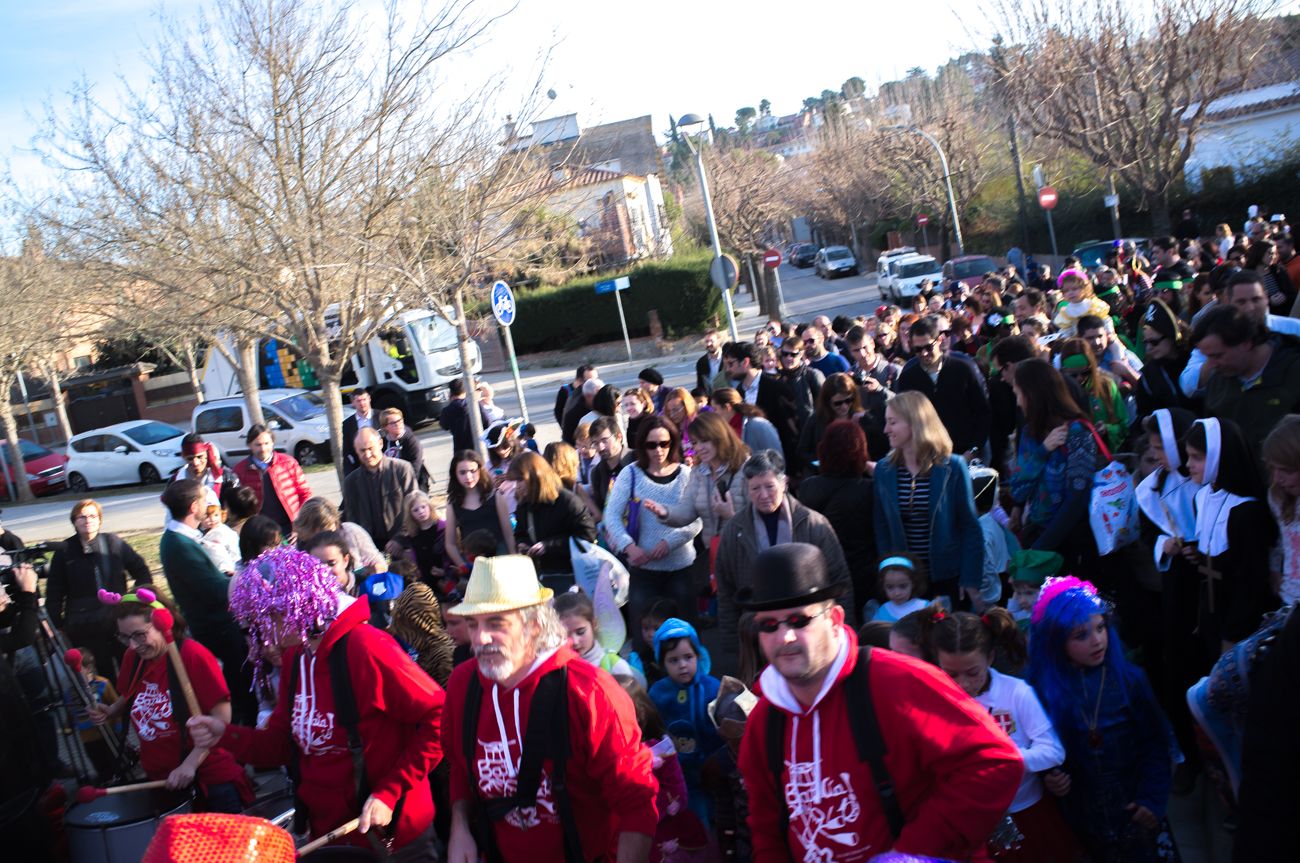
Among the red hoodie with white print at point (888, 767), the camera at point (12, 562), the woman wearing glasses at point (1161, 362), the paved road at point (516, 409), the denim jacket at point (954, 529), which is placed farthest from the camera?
the paved road at point (516, 409)

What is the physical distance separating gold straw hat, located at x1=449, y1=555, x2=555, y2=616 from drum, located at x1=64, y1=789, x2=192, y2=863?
6.86 ft

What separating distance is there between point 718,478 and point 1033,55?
26.2 meters

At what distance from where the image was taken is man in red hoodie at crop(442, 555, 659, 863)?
3334 millimetres

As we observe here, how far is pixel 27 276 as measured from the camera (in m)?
26.6

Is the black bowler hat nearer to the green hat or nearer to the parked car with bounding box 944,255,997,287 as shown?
the green hat

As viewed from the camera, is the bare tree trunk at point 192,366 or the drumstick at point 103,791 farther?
the bare tree trunk at point 192,366

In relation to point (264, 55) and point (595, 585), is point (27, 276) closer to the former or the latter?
point (264, 55)

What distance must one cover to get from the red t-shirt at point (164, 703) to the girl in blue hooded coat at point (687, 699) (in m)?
1.95

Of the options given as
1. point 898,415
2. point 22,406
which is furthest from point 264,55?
point 22,406

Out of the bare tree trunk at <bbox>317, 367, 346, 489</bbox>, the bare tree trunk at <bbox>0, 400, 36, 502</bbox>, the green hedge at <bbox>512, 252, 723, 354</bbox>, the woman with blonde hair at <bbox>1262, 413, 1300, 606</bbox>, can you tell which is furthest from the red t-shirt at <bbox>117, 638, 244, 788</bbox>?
the green hedge at <bbox>512, 252, 723, 354</bbox>

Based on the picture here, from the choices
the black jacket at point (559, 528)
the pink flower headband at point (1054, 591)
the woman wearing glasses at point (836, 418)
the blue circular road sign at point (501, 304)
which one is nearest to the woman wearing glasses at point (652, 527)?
the black jacket at point (559, 528)

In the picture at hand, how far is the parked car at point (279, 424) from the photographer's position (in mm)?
25281

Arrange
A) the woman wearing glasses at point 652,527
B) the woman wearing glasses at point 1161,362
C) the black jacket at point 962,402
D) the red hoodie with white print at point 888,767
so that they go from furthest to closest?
the black jacket at point 962,402 → the woman wearing glasses at point 1161,362 → the woman wearing glasses at point 652,527 → the red hoodie with white print at point 888,767

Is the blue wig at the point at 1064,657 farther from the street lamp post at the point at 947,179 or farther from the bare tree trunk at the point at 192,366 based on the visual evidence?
the street lamp post at the point at 947,179
